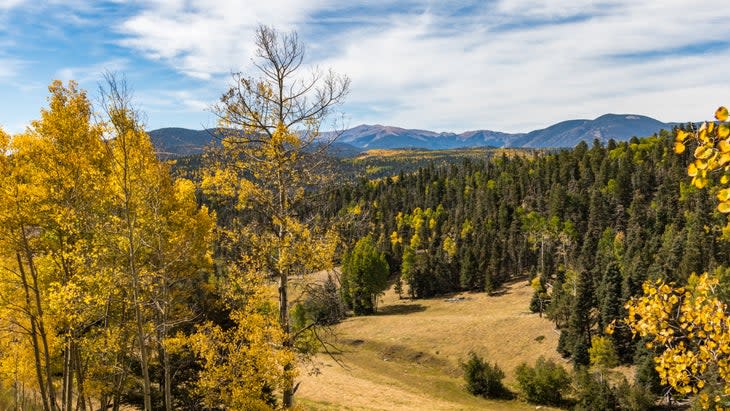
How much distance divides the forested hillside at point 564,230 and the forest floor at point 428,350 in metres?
5.49

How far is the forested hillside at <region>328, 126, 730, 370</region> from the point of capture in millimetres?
69781

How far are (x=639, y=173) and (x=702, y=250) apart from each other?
58953 mm

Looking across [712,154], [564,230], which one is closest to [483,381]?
[712,154]

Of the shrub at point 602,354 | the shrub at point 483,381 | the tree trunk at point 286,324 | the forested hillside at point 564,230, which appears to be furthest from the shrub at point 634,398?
the tree trunk at point 286,324

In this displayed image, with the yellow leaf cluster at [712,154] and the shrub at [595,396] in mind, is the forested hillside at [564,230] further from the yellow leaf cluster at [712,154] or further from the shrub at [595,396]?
the yellow leaf cluster at [712,154]

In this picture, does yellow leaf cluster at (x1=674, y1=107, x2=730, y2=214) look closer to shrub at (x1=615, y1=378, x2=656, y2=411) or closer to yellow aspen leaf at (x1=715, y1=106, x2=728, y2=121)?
yellow aspen leaf at (x1=715, y1=106, x2=728, y2=121)

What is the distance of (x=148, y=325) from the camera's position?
1659 centimetres

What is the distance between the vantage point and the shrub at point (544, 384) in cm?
5175

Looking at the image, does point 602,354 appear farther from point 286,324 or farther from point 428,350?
point 286,324

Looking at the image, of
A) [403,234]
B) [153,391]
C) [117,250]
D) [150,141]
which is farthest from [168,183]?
[403,234]

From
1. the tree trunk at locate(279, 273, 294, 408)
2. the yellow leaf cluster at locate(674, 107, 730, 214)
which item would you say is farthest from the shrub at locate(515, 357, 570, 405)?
the yellow leaf cluster at locate(674, 107, 730, 214)

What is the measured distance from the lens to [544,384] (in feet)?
169

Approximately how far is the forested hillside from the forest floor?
5.49 meters

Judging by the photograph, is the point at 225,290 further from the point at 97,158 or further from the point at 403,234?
the point at 403,234
